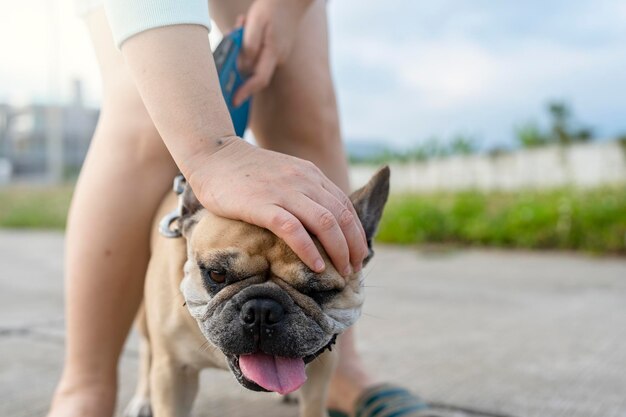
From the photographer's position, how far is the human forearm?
1335 millimetres

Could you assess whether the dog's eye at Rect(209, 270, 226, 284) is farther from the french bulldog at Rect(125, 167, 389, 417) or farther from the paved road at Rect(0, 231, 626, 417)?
the paved road at Rect(0, 231, 626, 417)

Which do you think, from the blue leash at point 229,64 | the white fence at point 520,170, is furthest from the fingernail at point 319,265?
the white fence at point 520,170

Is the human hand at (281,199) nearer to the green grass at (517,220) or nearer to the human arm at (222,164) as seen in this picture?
the human arm at (222,164)

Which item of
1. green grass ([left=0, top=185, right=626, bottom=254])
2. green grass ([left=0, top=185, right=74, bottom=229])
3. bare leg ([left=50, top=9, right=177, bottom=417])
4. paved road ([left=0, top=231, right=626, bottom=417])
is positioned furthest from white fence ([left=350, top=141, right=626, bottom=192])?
bare leg ([left=50, top=9, right=177, bottom=417])

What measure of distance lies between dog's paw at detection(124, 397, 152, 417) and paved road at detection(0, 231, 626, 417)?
0.46ft

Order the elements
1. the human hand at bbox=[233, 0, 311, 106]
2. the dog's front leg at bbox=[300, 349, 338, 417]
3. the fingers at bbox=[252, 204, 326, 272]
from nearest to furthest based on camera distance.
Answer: the fingers at bbox=[252, 204, 326, 272] → the dog's front leg at bbox=[300, 349, 338, 417] → the human hand at bbox=[233, 0, 311, 106]

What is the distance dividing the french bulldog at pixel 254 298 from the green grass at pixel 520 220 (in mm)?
4304

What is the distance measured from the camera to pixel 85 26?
6.18 ft

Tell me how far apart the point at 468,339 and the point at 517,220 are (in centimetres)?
312

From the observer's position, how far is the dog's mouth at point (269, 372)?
1313 millimetres

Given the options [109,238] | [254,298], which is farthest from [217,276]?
[109,238]

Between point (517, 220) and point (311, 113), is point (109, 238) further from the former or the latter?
point (517, 220)

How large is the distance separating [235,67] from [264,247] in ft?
2.17

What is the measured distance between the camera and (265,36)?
1840 mm
